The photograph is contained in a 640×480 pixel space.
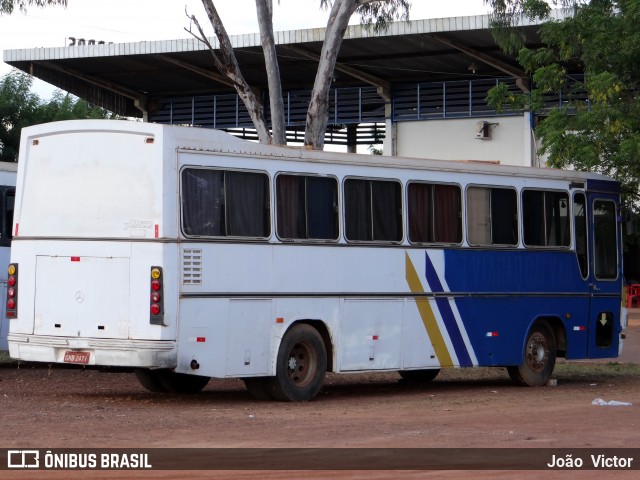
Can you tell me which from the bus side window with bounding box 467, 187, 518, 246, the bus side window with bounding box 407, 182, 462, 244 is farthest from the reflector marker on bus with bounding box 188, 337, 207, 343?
the bus side window with bounding box 467, 187, 518, 246

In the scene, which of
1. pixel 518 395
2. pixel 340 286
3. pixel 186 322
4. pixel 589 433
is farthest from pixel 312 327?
pixel 589 433

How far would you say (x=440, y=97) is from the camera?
4278 centimetres

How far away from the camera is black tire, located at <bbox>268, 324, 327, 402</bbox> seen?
50.8 ft

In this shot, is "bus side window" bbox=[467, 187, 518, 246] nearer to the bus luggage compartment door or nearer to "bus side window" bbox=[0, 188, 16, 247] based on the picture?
the bus luggage compartment door

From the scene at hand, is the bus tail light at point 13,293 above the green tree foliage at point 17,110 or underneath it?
underneath

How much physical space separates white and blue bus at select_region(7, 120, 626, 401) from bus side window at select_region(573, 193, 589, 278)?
491 mm

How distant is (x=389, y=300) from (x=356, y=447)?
5766 mm

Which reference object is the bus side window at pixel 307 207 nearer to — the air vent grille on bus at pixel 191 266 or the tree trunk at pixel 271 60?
the air vent grille on bus at pixel 191 266

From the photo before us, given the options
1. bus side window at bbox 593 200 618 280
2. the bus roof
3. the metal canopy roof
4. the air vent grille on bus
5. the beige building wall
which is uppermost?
the metal canopy roof

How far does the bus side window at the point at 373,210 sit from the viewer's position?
1630 cm

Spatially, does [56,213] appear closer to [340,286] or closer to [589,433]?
[340,286]

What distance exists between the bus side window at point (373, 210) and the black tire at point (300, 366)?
138 cm

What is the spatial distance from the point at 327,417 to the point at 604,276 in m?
7.33

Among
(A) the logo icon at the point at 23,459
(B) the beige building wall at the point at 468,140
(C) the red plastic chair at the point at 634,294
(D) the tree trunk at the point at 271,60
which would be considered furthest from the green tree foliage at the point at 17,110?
(A) the logo icon at the point at 23,459
